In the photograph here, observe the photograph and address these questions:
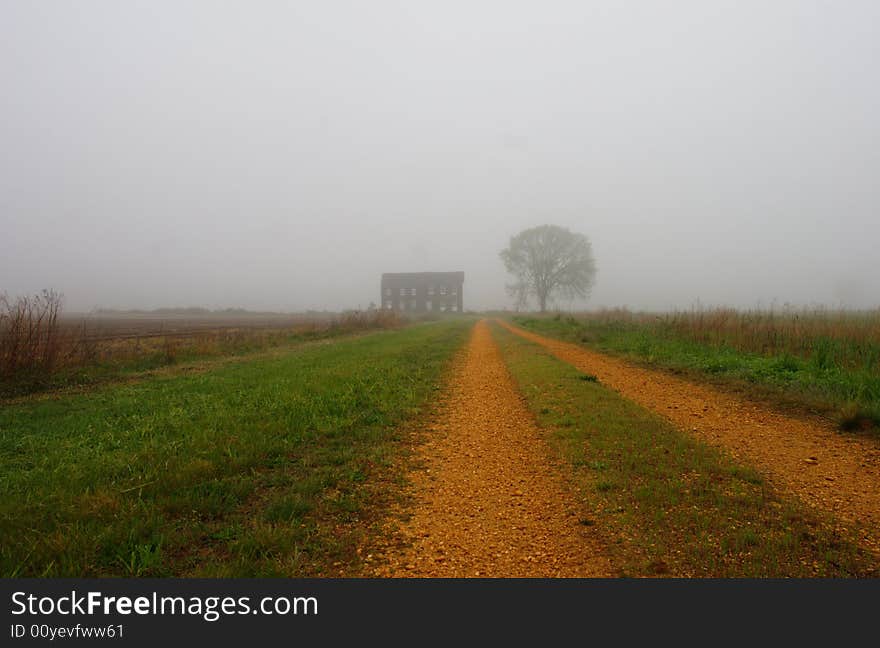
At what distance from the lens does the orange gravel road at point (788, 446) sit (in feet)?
12.0

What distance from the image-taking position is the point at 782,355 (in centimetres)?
973

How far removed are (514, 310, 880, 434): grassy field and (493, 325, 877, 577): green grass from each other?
133 inches

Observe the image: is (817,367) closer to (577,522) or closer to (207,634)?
(577,522)

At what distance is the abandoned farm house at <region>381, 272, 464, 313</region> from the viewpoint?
8375 cm

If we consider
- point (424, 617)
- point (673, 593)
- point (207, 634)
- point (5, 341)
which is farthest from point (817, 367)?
point (5, 341)

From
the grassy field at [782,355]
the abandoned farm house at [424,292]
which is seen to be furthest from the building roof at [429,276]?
the grassy field at [782,355]

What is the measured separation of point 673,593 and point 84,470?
594 centimetres

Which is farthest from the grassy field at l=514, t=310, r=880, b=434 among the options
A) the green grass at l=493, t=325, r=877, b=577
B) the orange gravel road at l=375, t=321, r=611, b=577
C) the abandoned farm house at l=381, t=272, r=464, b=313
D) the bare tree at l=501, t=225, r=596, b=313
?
the abandoned farm house at l=381, t=272, r=464, b=313

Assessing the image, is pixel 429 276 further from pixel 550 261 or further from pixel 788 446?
pixel 788 446

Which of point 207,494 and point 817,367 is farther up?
point 817,367

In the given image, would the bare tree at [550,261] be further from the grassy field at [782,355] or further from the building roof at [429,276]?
the grassy field at [782,355]

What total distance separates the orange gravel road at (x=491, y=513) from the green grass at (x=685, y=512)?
26cm

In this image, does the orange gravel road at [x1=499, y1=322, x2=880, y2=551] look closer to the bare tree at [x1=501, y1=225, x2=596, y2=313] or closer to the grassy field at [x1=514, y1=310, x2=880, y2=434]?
the grassy field at [x1=514, y1=310, x2=880, y2=434]

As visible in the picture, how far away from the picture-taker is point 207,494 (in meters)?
3.93
